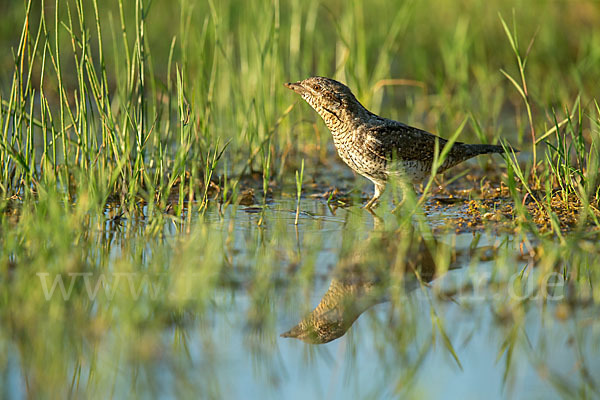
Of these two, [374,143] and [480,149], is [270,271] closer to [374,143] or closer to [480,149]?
[374,143]

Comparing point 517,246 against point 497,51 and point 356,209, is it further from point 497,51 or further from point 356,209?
point 497,51

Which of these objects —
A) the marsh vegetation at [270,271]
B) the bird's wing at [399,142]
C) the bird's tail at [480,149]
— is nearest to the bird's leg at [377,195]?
the marsh vegetation at [270,271]

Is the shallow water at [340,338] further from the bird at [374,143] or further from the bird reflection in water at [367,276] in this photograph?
the bird at [374,143]

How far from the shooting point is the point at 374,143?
19.4 ft

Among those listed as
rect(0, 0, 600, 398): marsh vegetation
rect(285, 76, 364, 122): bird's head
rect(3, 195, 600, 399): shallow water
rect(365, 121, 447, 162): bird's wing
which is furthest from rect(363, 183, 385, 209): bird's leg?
rect(3, 195, 600, 399): shallow water

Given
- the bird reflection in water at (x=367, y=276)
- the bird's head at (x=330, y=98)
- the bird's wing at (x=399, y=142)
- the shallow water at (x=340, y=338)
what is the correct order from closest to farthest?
the shallow water at (x=340, y=338) → the bird reflection in water at (x=367, y=276) → the bird's wing at (x=399, y=142) → the bird's head at (x=330, y=98)

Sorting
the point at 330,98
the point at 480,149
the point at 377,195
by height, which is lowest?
→ the point at 377,195

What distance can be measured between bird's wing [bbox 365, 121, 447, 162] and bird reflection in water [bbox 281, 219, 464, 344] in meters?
0.77

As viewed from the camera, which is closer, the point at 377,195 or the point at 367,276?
the point at 367,276

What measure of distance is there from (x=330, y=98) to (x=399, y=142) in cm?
65

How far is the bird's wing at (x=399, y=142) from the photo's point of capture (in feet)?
19.5

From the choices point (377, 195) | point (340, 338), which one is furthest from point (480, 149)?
point (340, 338)

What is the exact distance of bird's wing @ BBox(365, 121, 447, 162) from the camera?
5930mm

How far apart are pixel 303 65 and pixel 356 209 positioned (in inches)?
86.3
